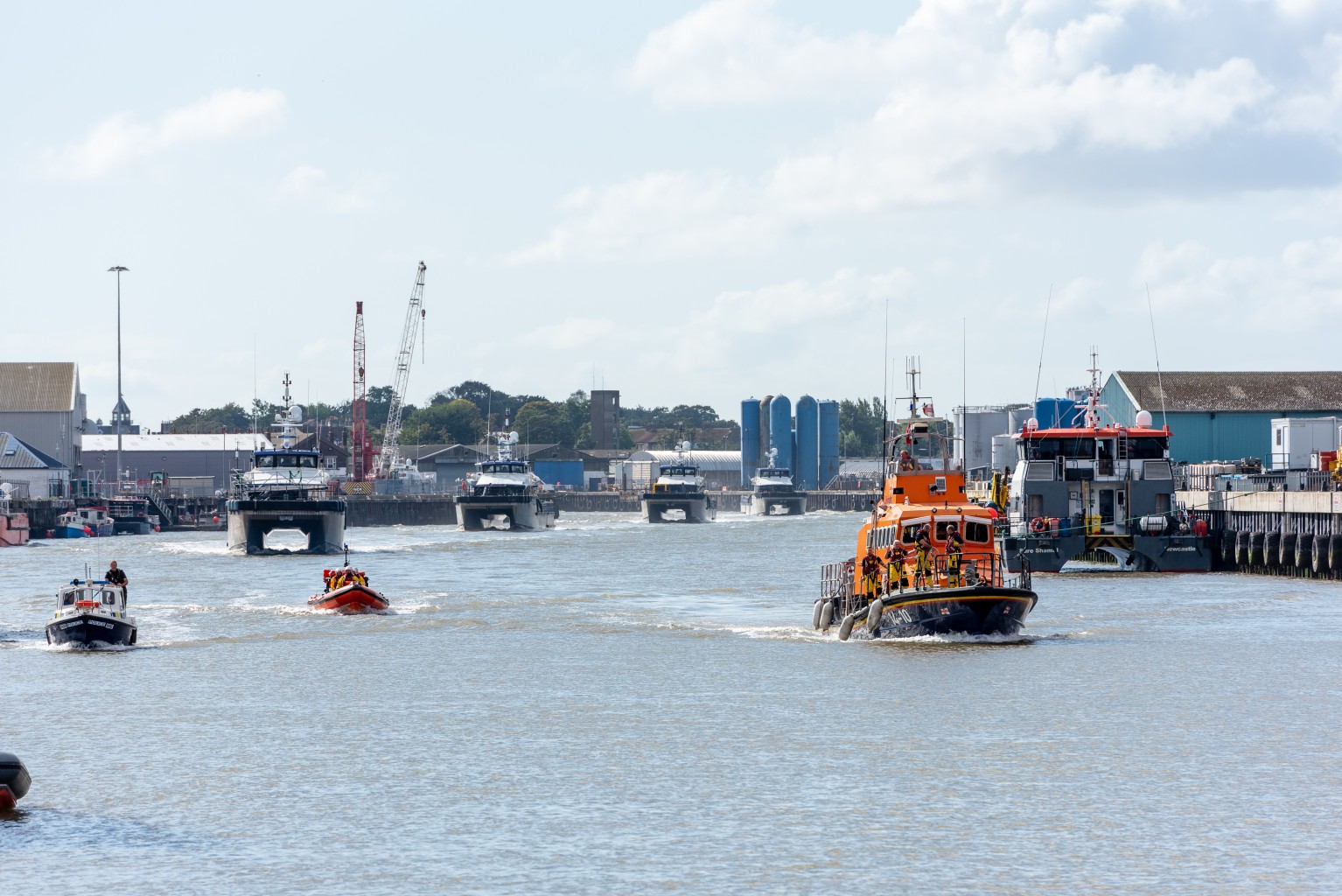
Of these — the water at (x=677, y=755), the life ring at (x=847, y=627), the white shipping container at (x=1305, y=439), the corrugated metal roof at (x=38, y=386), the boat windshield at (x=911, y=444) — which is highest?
the corrugated metal roof at (x=38, y=386)

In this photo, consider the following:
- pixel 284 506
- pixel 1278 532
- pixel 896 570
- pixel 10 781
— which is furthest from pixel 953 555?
pixel 284 506

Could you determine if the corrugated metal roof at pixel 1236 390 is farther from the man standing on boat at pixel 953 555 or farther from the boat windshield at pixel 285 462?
the man standing on boat at pixel 953 555

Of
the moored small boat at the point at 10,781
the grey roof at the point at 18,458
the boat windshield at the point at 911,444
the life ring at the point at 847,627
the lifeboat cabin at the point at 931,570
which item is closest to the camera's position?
the moored small boat at the point at 10,781

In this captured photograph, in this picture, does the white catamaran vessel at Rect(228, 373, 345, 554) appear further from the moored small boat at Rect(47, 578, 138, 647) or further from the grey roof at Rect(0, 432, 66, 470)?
the grey roof at Rect(0, 432, 66, 470)

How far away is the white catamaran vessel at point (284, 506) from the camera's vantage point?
107 metres

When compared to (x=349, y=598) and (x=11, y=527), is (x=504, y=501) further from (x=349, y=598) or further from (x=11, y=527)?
(x=349, y=598)

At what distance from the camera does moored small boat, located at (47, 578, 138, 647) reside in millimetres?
51031

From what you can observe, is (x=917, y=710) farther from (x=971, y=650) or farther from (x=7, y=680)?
(x=7, y=680)

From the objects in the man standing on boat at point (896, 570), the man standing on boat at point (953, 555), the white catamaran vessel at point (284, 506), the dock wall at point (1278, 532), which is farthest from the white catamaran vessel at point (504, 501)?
the man standing on boat at point (953, 555)

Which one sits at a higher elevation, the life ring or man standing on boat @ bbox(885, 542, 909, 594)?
man standing on boat @ bbox(885, 542, 909, 594)

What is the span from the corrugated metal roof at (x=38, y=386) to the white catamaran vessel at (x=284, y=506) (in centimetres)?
7889

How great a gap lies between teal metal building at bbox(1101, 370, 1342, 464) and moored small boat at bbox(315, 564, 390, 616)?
233 feet

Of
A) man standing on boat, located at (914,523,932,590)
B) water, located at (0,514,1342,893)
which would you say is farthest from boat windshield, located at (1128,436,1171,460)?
man standing on boat, located at (914,523,932,590)

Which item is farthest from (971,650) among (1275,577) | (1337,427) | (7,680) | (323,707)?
(1337,427)
